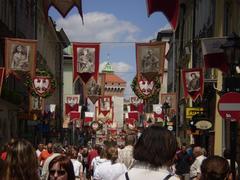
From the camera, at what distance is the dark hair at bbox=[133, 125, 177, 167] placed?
537 centimetres

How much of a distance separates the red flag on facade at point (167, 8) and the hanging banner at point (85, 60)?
9.03m

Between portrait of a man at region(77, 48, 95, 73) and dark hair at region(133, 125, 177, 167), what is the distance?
75.3 feet

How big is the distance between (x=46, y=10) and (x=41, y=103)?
2560cm

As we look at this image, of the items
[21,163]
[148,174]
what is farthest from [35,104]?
[148,174]

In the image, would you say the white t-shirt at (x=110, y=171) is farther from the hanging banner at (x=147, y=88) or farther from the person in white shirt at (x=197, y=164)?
the hanging banner at (x=147, y=88)

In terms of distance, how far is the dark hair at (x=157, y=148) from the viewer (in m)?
5.37

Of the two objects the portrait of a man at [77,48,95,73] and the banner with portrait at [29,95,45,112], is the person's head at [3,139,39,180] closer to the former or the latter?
the portrait of a man at [77,48,95,73]

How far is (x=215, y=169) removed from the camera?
716 centimetres

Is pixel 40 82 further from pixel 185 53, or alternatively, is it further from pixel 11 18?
pixel 185 53

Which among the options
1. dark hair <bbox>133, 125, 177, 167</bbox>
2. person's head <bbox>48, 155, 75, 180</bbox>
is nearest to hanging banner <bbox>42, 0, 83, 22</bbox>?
person's head <bbox>48, 155, 75, 180</bbox>

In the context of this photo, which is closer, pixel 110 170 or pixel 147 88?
pixel 110 170

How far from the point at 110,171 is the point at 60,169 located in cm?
454

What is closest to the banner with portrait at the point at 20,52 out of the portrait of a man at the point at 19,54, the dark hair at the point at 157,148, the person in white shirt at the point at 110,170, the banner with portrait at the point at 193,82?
the portrait of a man at the point at 19,54

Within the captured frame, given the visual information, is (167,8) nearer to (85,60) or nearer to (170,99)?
(85,60)
